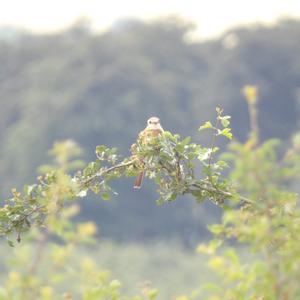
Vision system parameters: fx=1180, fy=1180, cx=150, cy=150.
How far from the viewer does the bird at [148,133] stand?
5670mm

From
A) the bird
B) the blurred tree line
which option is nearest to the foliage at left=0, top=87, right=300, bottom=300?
the bird

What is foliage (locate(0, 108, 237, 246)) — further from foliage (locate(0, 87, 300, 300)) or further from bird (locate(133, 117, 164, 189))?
foliage (locate(0, 87, 300, 300))

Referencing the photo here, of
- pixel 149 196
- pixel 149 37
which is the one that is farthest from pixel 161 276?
pixel 149 37

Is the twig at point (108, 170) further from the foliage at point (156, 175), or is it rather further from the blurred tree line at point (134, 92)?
the blurred tree line at point (134, 92)

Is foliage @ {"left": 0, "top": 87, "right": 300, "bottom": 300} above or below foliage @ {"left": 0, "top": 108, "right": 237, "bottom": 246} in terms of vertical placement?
below

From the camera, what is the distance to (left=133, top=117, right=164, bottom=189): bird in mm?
5670

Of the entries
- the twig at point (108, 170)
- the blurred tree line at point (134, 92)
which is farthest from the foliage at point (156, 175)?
the blurred tree line at point (134, 92)

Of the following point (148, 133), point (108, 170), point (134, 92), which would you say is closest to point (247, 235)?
point (108, 170)

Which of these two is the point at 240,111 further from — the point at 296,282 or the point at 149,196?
the point at 296,282

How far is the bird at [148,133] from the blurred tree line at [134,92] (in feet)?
131

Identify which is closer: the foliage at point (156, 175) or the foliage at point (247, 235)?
the foliage at point (247, 235)

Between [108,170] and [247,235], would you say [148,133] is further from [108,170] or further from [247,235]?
[247,235]

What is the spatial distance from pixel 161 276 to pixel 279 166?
120ft

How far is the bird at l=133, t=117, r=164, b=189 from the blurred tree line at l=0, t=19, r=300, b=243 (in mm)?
39832
